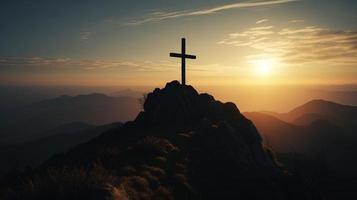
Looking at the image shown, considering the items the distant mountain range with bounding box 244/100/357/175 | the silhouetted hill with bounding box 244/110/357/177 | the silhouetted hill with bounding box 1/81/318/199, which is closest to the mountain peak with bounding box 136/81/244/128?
the silhouetted hill with bounding box 1/81/318/199

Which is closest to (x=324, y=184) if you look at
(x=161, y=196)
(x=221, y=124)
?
(x=221, y=124)

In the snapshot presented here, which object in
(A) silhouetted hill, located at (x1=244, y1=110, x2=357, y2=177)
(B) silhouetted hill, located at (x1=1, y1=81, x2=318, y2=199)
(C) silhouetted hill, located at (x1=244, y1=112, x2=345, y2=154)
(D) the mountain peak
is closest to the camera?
(B) silhouetted hill, located at (x1=1, y1=81, x2=318, y2=199)

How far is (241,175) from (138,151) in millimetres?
8488

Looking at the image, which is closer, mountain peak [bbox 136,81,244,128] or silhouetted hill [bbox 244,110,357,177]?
mountain peak [bbox 136,81,244,128]

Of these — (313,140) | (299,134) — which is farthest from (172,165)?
(299,134)

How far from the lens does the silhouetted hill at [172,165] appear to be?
466 inches

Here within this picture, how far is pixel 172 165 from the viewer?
21.3 m

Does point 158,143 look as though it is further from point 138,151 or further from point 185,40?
point 185,40

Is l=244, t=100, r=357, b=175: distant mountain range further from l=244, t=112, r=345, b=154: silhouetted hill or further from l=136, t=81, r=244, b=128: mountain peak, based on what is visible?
l=136, t=81, r=244, b=128: mountain peak

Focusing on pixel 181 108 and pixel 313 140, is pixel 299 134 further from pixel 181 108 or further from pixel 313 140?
pixel 181 108

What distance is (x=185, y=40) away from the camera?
38.6 metres

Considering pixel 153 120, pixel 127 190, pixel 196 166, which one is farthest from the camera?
pixel 153 120

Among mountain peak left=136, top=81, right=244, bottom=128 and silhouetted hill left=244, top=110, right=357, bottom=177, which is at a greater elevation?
mountain peak left=136, top=81, right=244, bottom=128

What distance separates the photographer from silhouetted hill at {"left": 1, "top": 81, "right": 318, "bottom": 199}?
11.8 meters
